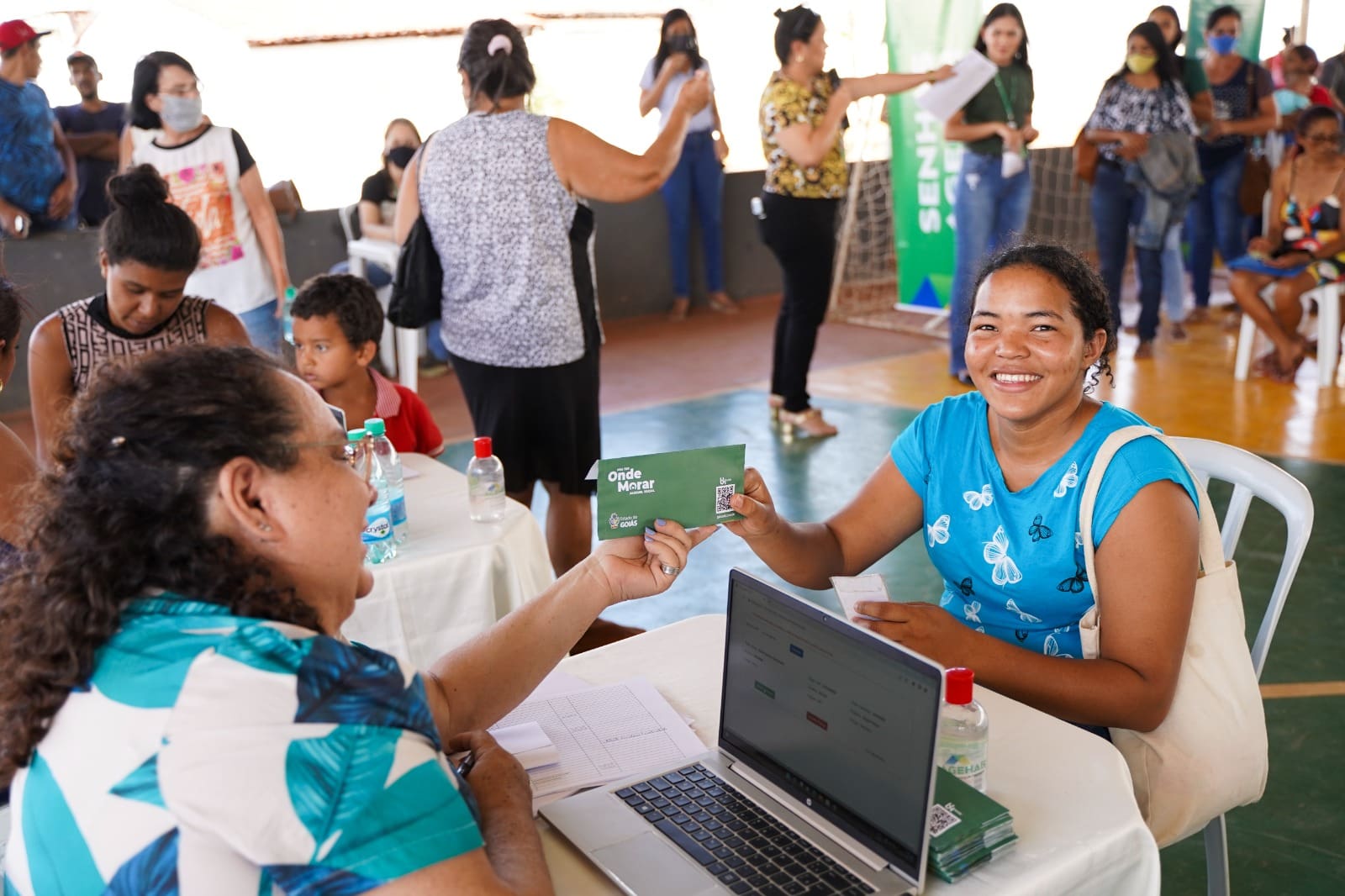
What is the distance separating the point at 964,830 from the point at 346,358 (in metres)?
2.46

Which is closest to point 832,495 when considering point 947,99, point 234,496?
point 947,99

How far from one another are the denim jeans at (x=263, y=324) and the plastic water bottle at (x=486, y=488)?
2034mm

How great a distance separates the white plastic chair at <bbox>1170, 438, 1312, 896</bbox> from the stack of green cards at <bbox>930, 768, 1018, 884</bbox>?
0.86 m

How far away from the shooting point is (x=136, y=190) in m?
3.23

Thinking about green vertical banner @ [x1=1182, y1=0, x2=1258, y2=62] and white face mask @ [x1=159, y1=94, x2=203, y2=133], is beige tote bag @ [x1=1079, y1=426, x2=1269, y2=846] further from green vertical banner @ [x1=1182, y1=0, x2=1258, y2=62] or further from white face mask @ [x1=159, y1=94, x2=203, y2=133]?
green vertical banner @ [x1=1182, y1=0, x2=1258, y2=62]

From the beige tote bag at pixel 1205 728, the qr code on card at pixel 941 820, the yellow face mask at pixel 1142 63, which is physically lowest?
the beige tote bag at pixel 1205 728

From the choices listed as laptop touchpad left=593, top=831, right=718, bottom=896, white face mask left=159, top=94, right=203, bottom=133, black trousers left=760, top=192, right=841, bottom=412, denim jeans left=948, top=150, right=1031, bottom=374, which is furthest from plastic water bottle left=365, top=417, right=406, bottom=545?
denim jeans left=948, top=150, right=1031, bottom=374

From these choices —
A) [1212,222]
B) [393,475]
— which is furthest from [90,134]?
[1212,222]

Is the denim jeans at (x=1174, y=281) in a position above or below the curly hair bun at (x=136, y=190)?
below

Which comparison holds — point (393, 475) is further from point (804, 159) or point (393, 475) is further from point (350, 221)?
point (350, 221)

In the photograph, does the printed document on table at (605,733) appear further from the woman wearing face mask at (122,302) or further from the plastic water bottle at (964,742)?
the woman wearing face mask at (122,302)

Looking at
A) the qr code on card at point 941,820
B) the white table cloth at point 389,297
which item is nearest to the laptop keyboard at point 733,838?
the qr code on card at point 941,820

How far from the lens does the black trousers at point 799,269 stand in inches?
217

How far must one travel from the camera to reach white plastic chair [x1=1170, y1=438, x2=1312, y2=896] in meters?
2.17
